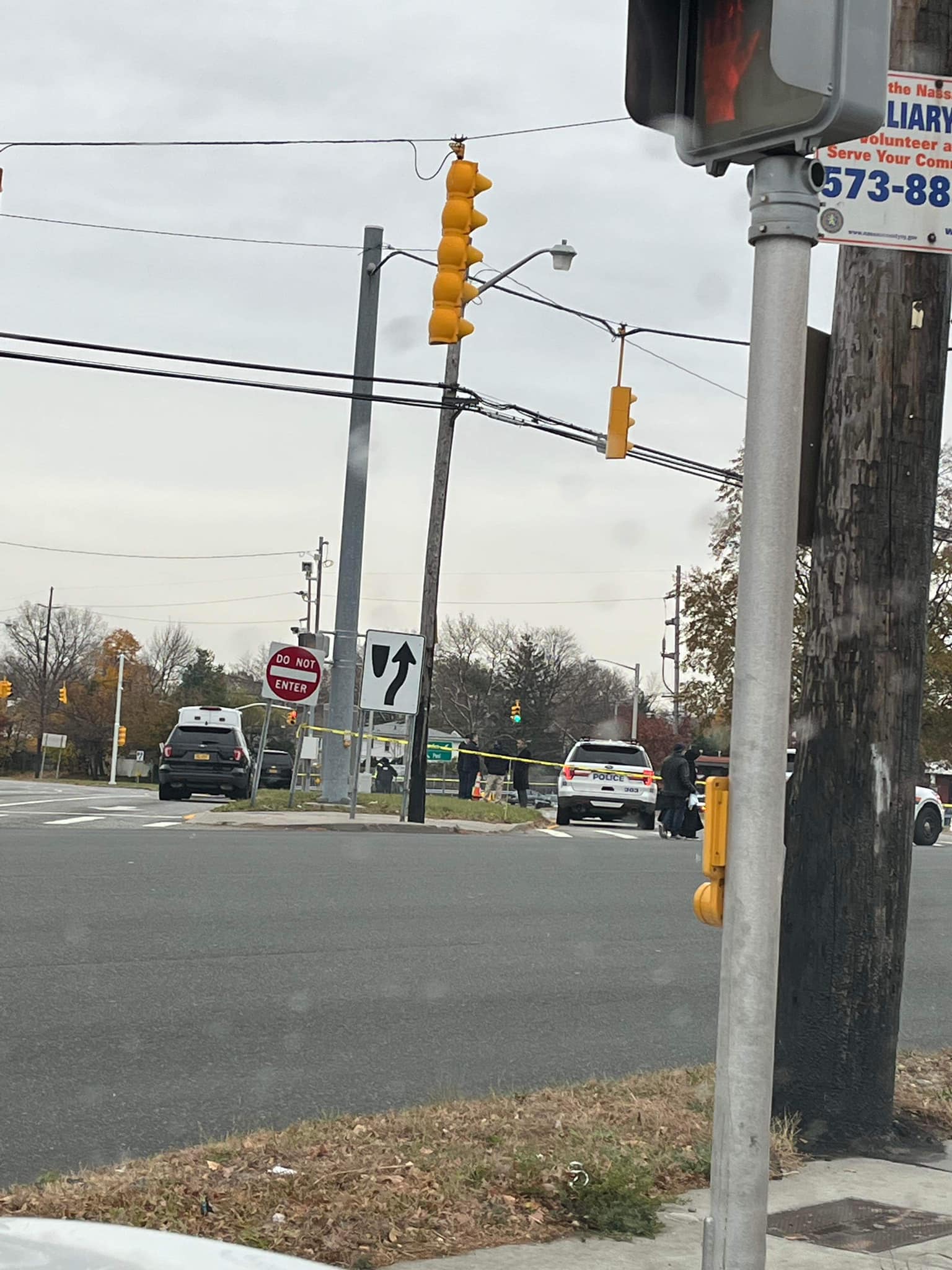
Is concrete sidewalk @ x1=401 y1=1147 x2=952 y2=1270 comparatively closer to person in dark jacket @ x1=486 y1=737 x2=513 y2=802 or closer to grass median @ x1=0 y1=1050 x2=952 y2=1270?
grass median @ x1=0 y1=1050 x2=952 y2=1270

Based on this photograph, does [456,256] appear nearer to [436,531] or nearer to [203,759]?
[436,531]

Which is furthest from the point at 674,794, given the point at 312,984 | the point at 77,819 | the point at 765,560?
the point at 765,560

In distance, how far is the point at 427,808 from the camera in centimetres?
3075

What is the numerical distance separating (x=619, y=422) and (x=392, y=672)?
5.34 metres

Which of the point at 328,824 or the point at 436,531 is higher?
the point at 436,531

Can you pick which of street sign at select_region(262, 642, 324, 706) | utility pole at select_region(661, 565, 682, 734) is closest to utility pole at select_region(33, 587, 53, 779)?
utility pole at select_region(661, 565, 682, 734)

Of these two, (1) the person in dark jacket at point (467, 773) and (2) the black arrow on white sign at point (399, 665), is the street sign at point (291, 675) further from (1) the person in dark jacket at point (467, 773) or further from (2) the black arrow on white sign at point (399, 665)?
(1) the person in dark jacket at point (467, 773)

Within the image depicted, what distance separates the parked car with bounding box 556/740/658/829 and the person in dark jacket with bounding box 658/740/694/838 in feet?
14.3

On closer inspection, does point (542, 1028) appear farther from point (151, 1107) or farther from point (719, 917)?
point (719, 917)

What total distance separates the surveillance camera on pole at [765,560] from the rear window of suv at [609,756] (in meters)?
27.1

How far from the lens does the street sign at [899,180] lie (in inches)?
185

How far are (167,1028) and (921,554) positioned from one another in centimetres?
445

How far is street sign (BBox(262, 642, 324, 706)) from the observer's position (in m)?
24.6

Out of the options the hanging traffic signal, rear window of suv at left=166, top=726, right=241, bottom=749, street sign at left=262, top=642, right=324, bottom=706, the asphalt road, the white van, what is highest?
the hanging traffic signal
